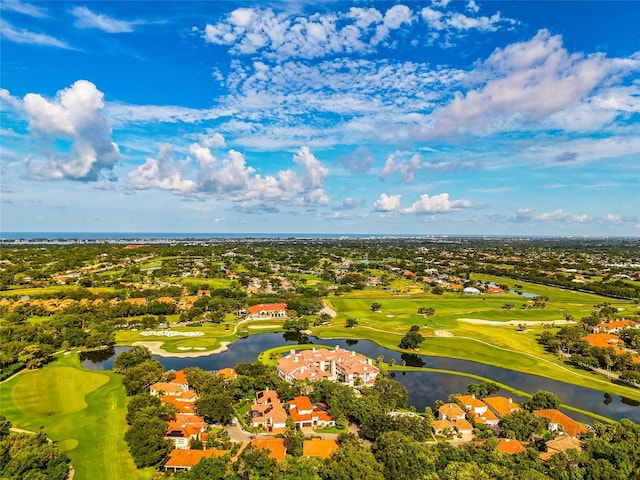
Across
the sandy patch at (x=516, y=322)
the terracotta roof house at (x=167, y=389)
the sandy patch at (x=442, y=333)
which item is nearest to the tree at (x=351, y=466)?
the terracotta roof house at (x=167, y=389)

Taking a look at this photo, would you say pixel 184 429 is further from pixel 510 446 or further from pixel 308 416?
pixel 510 446

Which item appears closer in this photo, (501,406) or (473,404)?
(473,404)

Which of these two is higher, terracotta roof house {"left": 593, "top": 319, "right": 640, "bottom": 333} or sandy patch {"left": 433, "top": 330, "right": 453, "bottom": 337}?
terracotta roof house {"left": 593, "top": 319, "right": 640, "bottom": 333}

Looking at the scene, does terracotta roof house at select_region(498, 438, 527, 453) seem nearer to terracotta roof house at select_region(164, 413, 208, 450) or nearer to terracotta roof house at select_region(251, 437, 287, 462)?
terracotta roof house at select_region(251, 437, 287, 462)

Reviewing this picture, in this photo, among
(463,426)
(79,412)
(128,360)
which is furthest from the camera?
(128,360)

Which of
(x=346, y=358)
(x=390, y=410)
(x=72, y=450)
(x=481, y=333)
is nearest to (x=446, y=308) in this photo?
(x=481, y=333)

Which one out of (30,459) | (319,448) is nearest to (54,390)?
(30,459)

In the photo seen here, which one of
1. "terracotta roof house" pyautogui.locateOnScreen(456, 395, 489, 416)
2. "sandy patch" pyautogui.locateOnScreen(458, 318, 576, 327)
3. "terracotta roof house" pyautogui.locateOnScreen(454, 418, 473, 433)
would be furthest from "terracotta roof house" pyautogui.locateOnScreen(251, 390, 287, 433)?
"sandy patch" pyautogui.locateOnScreen(458, 318, 576, 327)

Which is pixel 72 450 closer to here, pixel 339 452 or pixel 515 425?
pixel 339 452
